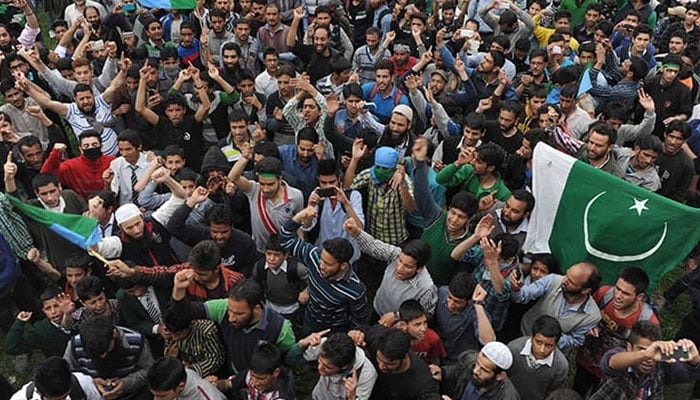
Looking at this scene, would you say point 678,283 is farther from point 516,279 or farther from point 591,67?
point 591,67

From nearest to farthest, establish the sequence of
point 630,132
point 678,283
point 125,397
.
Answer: point 125,397, point 678,283, point 630,132

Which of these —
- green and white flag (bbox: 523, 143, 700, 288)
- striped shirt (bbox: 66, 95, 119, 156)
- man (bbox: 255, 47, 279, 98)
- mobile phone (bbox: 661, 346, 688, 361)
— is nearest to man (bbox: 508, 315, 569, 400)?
mobile phone (bbox: 661, 346, 688, 361)

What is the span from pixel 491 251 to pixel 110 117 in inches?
206

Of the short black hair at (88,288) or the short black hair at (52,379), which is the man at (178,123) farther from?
the short black hair at (52,379)

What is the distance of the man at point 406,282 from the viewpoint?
5.05 metres

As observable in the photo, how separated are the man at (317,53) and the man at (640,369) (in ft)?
20.2

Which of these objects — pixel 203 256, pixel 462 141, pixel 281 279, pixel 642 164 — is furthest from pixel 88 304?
pixel 642 164

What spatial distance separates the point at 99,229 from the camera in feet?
18.7

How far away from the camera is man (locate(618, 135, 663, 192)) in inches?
259

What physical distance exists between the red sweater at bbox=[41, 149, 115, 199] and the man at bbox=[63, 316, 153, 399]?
108 inches

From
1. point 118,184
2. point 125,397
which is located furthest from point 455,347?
point 118,184

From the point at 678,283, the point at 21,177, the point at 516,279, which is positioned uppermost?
the point at 516,279

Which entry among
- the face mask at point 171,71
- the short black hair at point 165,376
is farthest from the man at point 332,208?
the face mask at point 171,71

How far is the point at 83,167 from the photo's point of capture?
675 cm
